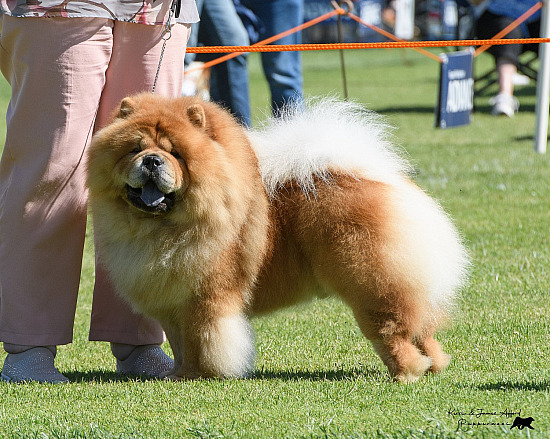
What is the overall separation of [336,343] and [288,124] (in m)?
1.03

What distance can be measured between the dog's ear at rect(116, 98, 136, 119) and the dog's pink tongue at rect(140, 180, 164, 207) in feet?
0.96

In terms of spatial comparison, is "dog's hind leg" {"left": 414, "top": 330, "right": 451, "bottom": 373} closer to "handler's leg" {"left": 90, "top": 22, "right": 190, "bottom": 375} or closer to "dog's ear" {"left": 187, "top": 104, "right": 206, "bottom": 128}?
"handler's leg" {"left": 90, "top": 22, "right": 190, "bottom": 375}

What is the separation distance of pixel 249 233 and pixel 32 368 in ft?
3.17

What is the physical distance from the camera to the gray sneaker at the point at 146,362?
3.27 metres

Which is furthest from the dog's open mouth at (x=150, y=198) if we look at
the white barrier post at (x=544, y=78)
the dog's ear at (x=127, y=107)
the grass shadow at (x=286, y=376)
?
the white barrier post at (x=544, y=78)

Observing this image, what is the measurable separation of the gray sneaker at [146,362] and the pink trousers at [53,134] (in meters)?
0.27

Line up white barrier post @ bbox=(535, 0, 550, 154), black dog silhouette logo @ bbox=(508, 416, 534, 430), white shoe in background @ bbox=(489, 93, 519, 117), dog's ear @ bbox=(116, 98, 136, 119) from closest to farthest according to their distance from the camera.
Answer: black dog silhouette logo @ bbox=(508, 416, 534, 430), dog's ear @ bbox=(116, 98, 136, 119), white barrier post @ bbox=(535, 0, 550, 154), white shoe in background @ bbox=(489, 93, 519, 117)

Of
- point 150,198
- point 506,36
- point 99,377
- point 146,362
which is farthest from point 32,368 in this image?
point 506,36

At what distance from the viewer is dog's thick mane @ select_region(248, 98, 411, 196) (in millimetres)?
2967

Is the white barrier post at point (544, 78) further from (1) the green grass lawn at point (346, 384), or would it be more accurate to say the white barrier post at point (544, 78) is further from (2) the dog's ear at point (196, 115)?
(2) the dog's ear at point (196, 115)

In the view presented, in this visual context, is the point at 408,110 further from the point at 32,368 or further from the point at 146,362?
the point at 32,368

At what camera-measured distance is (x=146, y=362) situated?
3293mm

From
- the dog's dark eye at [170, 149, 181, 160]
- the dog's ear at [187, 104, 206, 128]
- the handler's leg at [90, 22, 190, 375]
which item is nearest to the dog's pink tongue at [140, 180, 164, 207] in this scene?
the dog's dark eye at [170, 149, 181, 160]

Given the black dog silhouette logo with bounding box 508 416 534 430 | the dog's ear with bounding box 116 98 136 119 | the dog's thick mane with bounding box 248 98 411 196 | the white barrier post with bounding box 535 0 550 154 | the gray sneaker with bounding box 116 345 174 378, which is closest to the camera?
the black dog silhouette logo with bounding box 508 416 534 430
